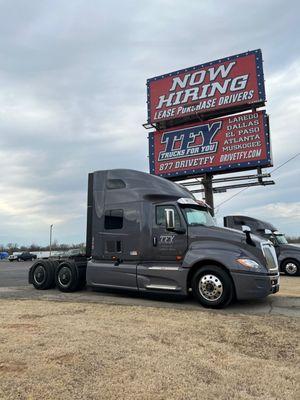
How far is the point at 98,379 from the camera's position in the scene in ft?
14.3

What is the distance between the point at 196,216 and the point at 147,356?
5406 mm

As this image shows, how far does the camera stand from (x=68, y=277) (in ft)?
39.5

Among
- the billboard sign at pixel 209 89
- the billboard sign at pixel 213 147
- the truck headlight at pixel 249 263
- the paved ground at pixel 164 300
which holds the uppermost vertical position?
the billboard sign at pixel 209 89

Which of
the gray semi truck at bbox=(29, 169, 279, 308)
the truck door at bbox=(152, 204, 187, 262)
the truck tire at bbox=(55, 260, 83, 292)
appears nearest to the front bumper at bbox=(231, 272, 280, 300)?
the gray semi truck at bbox=(29, 169, 279, 308)

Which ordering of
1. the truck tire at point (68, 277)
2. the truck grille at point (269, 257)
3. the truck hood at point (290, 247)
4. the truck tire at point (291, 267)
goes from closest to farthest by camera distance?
the truck grille at point (269, 257) → the truck tire at point (68, 277) → the truck tire at point (291, 267) → the truck hood at point (290, 247)

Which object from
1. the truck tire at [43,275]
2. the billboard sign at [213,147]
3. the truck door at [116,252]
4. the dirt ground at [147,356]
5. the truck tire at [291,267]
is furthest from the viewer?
the billboard sign at [213,147]

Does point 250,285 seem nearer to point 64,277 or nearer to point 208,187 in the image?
point 64,277

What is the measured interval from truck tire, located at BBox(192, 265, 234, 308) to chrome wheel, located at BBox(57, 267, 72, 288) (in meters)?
4.14

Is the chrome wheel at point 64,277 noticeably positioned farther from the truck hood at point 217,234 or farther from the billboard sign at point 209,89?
the billboard sign at point 209,89

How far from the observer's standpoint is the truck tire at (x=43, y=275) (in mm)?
12797

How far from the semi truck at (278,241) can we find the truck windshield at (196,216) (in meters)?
7.91

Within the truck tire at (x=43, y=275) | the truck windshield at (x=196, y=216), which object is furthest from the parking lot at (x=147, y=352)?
the truck tire at (x=43, y=275)

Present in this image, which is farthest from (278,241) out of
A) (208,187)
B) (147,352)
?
(147,352)

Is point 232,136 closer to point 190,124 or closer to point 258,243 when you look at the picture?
point 190,124
